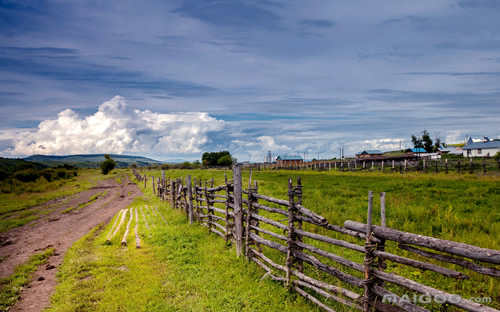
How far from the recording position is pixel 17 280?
7391mm

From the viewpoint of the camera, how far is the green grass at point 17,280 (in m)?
6.30

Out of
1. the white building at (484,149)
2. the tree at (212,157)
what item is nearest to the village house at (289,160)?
the tree at (212,157)

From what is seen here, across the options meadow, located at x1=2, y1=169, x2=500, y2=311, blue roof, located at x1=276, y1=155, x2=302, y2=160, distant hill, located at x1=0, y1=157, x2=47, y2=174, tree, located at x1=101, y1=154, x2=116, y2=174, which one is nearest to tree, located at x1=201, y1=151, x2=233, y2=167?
blue roof, located at x1=276, y1=155, x2=302, y2=160

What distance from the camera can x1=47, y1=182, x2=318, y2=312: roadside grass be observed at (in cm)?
564

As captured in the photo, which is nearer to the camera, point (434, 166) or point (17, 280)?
point (17, 280)

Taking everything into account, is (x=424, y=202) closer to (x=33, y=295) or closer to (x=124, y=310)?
(x=124, y=310)

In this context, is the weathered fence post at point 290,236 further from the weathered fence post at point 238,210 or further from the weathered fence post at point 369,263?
the weathered fence post at point 238,210

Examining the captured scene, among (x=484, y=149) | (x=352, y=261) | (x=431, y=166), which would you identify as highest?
(x=484, y=149)

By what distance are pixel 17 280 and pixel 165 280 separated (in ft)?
14.1

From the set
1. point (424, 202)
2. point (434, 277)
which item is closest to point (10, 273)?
point (434, 277)

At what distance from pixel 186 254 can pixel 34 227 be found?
40.5 ft

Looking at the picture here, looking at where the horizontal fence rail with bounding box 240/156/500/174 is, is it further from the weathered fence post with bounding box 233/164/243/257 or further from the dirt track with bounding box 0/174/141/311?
the dirt track with bounding box 0/174/141/311

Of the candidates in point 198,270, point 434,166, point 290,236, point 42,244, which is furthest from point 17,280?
point 434,166

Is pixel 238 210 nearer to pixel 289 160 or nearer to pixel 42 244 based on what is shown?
pixel 42 244
